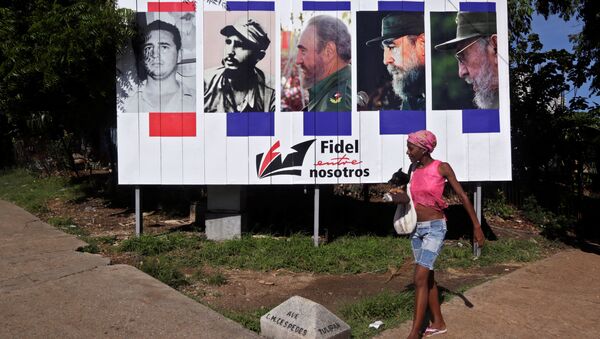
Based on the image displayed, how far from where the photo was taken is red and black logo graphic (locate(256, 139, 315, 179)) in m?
7.45

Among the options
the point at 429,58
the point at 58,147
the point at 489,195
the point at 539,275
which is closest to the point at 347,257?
the point at 539,275

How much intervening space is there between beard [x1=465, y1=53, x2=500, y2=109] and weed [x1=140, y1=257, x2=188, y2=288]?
436 centimetres

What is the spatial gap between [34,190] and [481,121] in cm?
1026

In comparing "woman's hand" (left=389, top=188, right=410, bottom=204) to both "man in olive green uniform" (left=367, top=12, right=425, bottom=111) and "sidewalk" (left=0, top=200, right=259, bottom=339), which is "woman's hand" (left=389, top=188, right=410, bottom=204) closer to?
"sidewalk" (left=0, top=200, right=259, bottom=339)

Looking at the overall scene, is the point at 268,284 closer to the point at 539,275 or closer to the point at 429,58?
the point at 539,275

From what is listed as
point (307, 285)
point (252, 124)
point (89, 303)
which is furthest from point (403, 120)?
point (89, 303)

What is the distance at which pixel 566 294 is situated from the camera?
5.76 m

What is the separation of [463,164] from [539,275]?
1732 millimetres

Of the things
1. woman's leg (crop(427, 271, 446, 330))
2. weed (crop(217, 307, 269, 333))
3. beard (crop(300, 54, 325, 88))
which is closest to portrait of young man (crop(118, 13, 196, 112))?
beard (crop(300, 54, 325, 88))

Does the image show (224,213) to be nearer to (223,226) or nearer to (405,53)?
(223,226)

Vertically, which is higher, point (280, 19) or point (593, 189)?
point (280, 19)

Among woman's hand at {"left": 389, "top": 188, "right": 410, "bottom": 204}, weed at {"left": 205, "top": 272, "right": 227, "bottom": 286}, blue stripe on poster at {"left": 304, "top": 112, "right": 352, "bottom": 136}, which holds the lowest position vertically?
weed at {"left": 205, "top": 272, "right": 227, "bottom": 286}

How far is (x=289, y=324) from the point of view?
4219 mm

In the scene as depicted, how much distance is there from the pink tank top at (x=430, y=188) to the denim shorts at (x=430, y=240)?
0.13m
